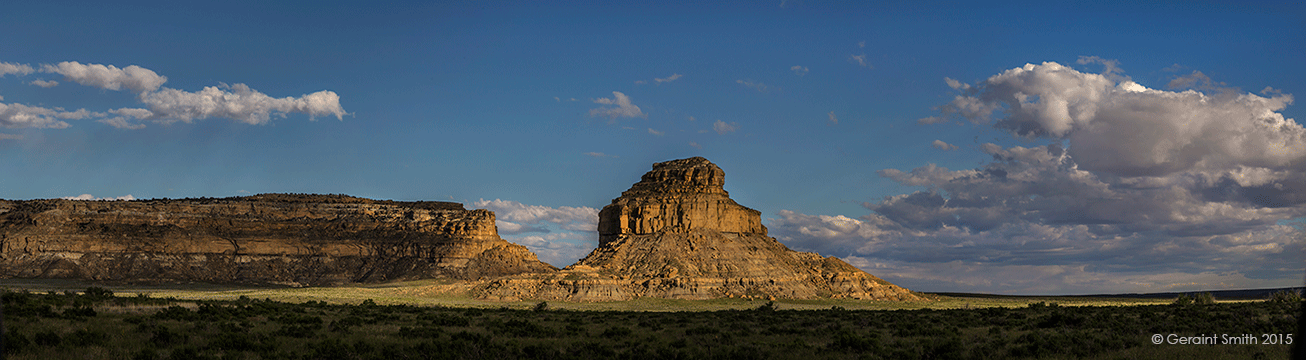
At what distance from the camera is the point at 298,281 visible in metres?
138

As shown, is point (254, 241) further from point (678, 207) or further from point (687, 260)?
point (687, 260)

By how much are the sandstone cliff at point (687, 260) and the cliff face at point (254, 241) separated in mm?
52797

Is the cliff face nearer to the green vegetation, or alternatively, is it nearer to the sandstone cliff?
the sandstone cliff

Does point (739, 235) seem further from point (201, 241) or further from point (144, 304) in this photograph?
point (201, 241)

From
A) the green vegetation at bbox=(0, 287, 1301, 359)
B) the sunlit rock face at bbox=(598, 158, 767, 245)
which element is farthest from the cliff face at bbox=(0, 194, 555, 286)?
the green vegetation at bbox=(0, 287, 1301, 359)

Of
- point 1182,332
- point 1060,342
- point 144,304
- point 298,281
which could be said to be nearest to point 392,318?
point 144,304

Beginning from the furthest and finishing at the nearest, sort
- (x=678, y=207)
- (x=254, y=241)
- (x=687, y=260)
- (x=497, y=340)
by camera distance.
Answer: (x=254, y=241), (x=678, y=207), (x=687, y=260), (x=497, y=340)

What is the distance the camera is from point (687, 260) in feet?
323

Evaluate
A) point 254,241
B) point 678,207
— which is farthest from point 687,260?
point 254,241

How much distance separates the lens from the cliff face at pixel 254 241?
433 ft

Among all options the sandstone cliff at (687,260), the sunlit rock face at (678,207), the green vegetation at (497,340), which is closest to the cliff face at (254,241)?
the sunlit rock face at (678,207)

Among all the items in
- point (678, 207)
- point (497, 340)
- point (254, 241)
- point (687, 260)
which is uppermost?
point (678, 207)

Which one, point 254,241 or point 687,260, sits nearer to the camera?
point 687,260

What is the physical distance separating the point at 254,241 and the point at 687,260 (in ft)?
295
